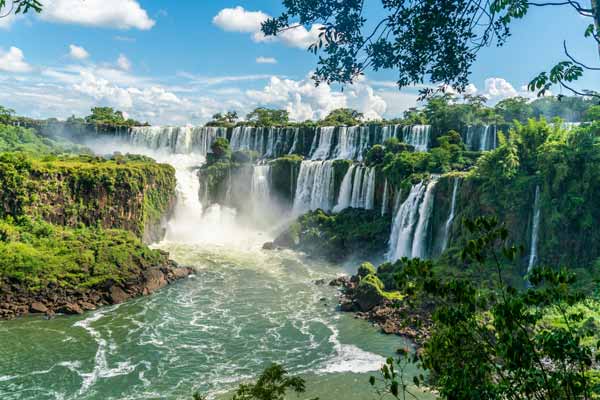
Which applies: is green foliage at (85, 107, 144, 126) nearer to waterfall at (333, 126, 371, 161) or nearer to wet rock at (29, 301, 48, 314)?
waterfall at (333, 126, 371, 161)

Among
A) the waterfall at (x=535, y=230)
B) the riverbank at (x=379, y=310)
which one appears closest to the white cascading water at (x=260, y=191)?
the riverbank at (x=379, y=310)

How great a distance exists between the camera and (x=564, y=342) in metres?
2.95

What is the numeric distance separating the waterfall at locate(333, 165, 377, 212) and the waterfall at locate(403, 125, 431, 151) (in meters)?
6.82

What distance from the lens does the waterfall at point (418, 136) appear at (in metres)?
35.6

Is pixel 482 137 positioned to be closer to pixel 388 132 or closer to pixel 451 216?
pixel 388 132

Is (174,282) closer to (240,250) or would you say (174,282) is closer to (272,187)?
Result: (240,250)

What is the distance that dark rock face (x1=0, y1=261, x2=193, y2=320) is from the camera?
18.0 meters

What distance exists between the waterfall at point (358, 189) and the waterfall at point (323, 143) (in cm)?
816

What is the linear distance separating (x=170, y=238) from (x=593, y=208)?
25.3 m

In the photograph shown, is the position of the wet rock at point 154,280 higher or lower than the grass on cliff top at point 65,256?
lower

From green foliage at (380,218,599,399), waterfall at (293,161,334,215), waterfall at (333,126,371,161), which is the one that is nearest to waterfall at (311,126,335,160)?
waterfall at (333,126,371,161)

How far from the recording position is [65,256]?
20688 millimetres

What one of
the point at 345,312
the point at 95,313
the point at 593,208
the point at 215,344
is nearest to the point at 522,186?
the point at 593,208

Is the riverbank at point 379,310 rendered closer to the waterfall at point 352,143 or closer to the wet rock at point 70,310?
the wet rock at point 70,310
